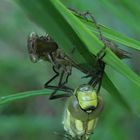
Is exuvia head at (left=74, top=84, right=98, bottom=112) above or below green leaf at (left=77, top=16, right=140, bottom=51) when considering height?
below

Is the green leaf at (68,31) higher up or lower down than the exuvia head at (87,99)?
higher up

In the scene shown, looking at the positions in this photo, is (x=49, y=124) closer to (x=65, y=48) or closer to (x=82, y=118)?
(x=82, y=118)

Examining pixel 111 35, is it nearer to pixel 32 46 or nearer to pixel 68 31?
pixel 68 31

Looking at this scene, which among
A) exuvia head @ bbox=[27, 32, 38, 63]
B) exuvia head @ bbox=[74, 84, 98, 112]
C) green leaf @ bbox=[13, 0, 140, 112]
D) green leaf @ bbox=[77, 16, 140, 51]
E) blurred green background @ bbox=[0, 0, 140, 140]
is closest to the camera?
green leaf @ bbox=[13, 0, 140, 112]

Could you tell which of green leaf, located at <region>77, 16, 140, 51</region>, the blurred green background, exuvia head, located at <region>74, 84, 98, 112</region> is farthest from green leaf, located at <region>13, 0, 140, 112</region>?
the blurred green background

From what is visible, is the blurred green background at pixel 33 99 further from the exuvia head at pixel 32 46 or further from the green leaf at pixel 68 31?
the green leaf at pixel 68 31

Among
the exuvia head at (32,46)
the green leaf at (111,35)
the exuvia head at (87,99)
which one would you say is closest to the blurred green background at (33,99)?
the exuvia head at (32,46)

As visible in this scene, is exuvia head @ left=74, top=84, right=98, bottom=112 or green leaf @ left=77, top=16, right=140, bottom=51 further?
exuvia head @ left=74, top=84, right=98, bottom=112

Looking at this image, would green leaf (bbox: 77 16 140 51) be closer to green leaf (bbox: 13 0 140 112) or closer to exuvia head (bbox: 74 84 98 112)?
green leaf (bbox: 13 0 140 112)

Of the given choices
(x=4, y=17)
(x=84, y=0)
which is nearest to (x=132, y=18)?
(x=84, y=0)

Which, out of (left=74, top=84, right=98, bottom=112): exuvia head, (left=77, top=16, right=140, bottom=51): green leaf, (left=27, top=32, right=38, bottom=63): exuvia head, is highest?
(left=27, top=32, right=38, bottom=63): exuvia head
